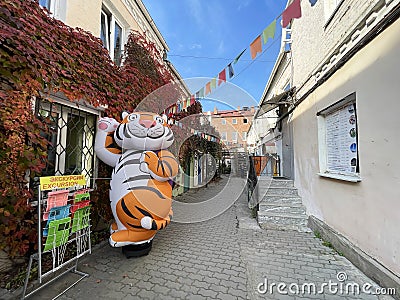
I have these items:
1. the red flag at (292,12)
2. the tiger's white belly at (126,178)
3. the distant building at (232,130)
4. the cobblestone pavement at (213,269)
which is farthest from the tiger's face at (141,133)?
the distant building at (232,130)

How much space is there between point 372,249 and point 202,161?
1151 cm

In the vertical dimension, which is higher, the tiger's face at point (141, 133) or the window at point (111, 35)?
the window at point (111, 35)

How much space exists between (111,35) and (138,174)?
4.21 m

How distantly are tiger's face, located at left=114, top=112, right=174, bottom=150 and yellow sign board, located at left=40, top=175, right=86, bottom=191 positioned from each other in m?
0.88

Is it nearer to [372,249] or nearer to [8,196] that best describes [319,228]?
[372,249]

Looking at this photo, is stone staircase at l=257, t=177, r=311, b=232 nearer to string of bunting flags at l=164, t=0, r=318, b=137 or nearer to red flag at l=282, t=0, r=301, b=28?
string of bunting flags at l=164, t=0, r=318, b=137

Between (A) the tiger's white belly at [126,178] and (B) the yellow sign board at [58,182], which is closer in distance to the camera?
(B) the yellow sign board at [58,182]

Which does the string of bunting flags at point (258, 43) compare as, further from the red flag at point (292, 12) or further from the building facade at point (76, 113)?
the building facade at point (76, 113)

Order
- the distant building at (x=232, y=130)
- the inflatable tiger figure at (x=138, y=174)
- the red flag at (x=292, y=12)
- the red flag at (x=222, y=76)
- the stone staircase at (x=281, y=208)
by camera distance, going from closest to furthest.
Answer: the red flag at (x=292, y=12) < the inflatable tiger figure at (x=138, y=174) < the red flag at (x=222, y=76) < the stone staircase at (x=281, y=208) < the distant building at (x=232, y=130)

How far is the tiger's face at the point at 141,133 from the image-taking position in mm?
3301

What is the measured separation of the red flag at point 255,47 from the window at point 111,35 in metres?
3.79

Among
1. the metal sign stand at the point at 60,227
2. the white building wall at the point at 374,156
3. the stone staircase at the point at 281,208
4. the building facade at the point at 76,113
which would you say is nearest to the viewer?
the metal sign stand at the point at 60,227

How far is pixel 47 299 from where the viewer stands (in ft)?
7.79

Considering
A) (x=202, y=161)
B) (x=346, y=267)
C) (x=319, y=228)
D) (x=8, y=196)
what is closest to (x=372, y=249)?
(x=346, y=267)
